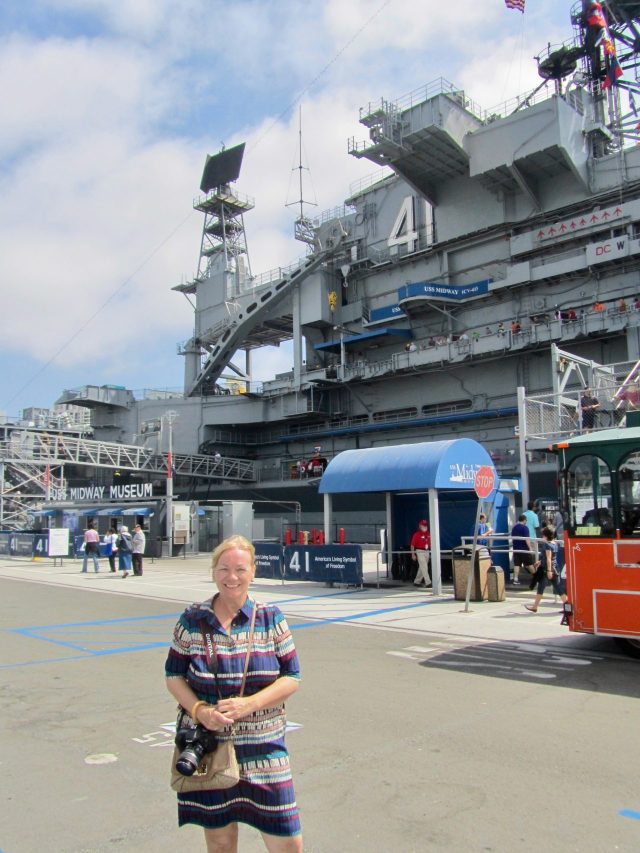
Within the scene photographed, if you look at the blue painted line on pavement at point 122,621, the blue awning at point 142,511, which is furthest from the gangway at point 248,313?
the blue painted line on pavement at point 122,621

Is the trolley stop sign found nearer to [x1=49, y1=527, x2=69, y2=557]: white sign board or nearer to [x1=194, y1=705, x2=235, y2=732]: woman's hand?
[x1=194, y1=705, x2=235, y2=732]: woman's hand

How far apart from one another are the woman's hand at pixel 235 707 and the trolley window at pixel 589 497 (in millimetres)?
7538

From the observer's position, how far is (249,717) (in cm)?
298

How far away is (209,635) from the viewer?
3.04 m

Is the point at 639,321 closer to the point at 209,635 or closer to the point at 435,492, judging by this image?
the point at 435,492

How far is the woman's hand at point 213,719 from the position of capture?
9.20 feet

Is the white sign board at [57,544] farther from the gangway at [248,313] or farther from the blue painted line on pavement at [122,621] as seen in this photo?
the gangway at [248,313]

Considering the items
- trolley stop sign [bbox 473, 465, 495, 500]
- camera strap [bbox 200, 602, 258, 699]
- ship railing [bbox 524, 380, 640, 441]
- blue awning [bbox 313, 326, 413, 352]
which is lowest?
camera strap [bbox 200, 602, 258, 699]

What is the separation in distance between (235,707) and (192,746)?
0.23 metres

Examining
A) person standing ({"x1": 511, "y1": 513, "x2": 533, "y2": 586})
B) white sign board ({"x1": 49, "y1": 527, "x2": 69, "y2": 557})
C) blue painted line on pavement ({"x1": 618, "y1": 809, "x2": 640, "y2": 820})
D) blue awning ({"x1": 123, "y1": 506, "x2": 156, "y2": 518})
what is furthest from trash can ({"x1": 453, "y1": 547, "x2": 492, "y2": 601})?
blue awning ({"x1": 123, "y1": 506, "x2": 156, "y2": 518})

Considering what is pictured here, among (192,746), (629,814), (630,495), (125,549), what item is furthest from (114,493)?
(192,746)

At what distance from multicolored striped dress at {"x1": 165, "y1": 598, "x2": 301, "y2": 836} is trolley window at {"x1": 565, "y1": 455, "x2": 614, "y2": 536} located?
729cm

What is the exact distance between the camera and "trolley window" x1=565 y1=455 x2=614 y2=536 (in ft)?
30.3

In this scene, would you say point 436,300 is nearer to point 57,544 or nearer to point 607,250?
point 607,250
